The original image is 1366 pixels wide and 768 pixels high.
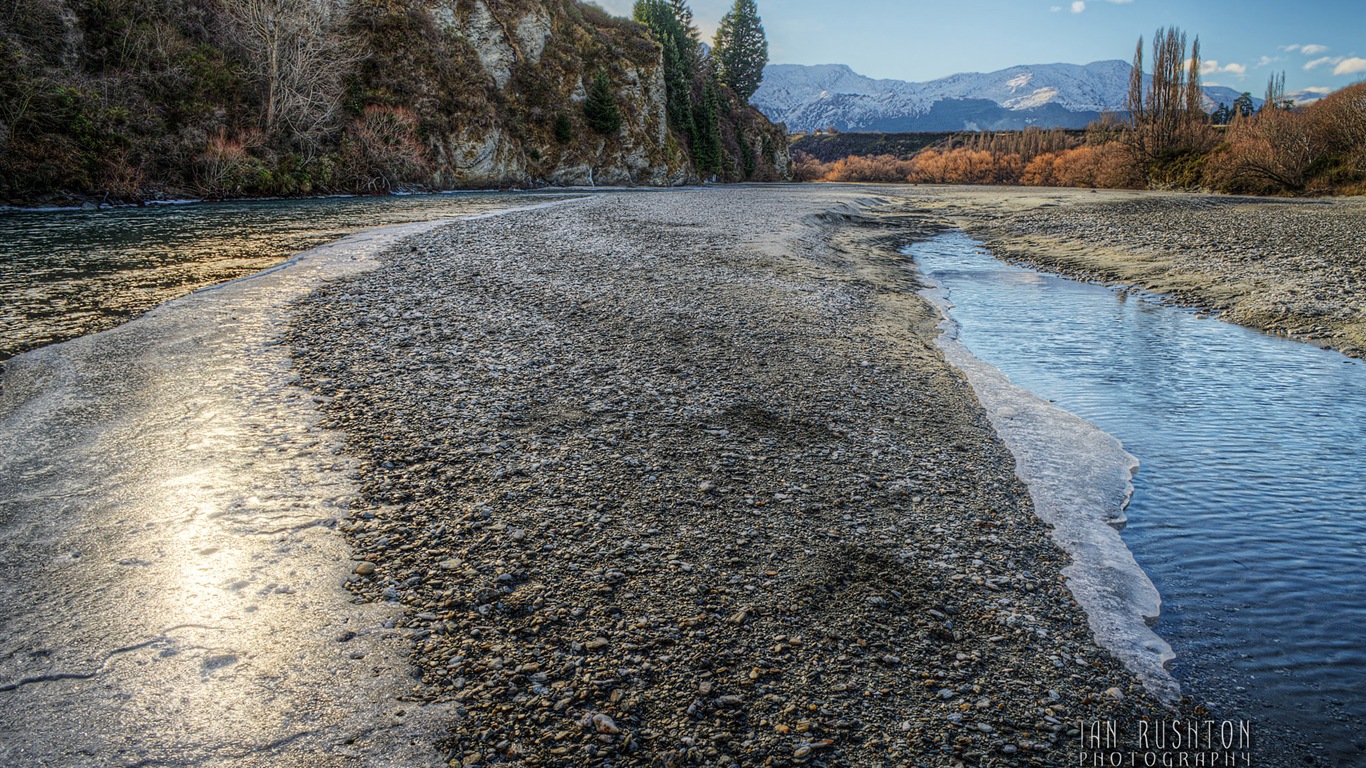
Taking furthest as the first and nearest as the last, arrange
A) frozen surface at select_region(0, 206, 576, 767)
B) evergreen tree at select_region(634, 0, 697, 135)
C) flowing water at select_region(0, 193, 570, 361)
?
evergreen tree at select_region(634, 0, 697, 135), flowing water at select_region(0, 193, 570, 361), frozen surface at select_region(0, 206, 576, 767)

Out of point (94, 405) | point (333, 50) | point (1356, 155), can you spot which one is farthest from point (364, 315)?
point (1356, 155)

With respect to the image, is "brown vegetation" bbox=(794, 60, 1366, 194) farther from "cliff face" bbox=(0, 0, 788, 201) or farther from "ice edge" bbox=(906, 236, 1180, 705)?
"cliff face" bbox=(0, 0, 788, 201)

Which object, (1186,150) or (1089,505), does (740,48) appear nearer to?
(1186,150)

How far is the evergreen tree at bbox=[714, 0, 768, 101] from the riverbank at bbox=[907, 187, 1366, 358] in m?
69.0

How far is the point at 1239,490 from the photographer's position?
17.1 feet

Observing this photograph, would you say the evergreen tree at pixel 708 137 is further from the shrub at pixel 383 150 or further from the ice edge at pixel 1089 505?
the ice edge at pixel 1089 505

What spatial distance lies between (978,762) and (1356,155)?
1697 inches

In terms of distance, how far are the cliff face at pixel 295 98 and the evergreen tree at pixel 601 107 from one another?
596 mm

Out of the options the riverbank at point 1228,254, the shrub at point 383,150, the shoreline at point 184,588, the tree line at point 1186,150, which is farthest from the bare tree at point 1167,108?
the shoreline at point 184,588

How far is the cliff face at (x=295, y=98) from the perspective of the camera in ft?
71.6

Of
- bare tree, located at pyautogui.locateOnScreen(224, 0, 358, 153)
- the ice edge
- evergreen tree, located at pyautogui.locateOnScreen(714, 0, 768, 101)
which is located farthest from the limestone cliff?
the ice edge

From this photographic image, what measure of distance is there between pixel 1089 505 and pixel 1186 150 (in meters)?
55.7

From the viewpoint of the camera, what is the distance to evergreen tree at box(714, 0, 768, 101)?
88812 mm

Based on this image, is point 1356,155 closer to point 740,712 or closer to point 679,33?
point 740,712
